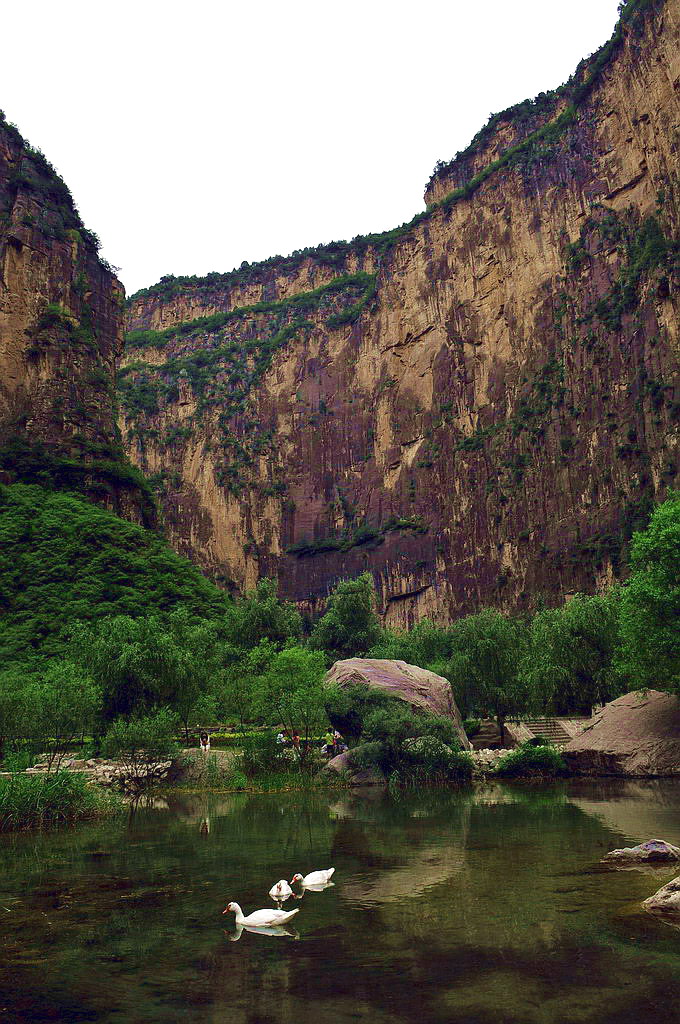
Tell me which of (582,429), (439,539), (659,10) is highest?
(659,10)

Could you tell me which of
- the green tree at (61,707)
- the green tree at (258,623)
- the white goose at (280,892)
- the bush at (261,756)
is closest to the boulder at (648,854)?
the white goose at (280,892)

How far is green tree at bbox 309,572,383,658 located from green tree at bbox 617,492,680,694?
119 feet

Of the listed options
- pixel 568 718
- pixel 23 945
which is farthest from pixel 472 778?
pixel 23 945

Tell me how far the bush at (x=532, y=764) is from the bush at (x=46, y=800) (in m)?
14.9

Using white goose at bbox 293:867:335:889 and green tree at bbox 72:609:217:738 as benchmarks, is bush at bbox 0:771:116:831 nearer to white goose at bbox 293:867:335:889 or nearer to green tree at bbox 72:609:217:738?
green tree at bbox 72:609:217:738

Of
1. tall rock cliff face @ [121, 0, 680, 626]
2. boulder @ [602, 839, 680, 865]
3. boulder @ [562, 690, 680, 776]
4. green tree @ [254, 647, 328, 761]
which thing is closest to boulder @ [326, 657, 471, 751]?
green tree @ [254, 647, 328, 761]

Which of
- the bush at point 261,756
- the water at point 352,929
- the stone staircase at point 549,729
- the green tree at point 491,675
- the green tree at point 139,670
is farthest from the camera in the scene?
the green tree at point 491,675

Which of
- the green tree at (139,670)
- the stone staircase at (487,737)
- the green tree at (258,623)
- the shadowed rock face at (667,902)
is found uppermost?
the green tree at (258,623)

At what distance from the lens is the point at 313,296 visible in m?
135

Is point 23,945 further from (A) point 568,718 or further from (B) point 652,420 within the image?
(B) point 652,420

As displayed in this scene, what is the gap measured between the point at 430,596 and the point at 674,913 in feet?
273

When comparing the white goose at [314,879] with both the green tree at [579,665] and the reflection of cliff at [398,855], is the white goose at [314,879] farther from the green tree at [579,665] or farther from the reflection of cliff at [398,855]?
the green tree at [579,665]

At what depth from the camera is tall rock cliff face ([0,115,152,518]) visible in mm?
63375

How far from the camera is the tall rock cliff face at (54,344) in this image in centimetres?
6338
